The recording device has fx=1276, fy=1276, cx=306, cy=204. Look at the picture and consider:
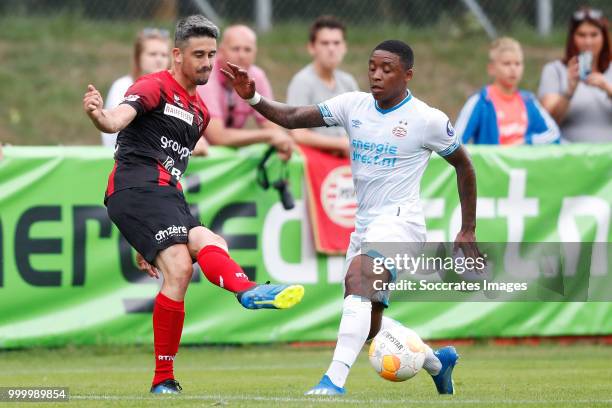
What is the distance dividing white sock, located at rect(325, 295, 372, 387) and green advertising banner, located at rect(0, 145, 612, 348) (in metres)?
3.92

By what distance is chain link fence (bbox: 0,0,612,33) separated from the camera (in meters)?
18.3

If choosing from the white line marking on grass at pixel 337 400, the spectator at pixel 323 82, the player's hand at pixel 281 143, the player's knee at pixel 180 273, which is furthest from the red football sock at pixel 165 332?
the spectator at pixel 323 82

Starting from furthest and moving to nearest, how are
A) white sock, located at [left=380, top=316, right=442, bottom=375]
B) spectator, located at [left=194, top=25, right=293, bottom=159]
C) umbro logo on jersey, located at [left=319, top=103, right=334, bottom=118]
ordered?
spectator, located at [left=194, top=25, right=293, bottom=159] → umbro logo on jersey, located at [left=319, top=103, right=334, bottom=118] → white sock, located at [left=380, top=316, right=442, bottom=375]

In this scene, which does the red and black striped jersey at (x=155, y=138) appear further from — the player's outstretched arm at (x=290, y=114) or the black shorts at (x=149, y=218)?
the player's outstretched arm at (x=290, y=114)

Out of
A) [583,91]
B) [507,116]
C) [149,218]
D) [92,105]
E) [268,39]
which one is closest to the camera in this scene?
[92,105]

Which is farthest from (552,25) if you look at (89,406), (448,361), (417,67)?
(89,406)

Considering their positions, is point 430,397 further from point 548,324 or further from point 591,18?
point 591,18

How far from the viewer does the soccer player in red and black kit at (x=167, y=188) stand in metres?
7.88

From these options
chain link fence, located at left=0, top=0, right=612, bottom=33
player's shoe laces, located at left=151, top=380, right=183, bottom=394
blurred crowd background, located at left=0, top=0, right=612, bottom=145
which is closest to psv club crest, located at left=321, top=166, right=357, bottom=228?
player's shoe laces, located at left=151, top=380, right=183, bottom=394

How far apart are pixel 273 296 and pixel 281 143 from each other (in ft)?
14.6

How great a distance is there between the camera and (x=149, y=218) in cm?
791

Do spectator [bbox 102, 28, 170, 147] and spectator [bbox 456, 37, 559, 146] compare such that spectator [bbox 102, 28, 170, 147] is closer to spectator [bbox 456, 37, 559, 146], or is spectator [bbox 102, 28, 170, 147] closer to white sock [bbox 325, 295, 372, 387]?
spectator [bbox 456, 37, 559, 146]

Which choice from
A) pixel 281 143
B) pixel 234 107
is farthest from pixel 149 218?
pixel 234 107

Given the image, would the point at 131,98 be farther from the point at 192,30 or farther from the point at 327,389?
the point at 327,389
